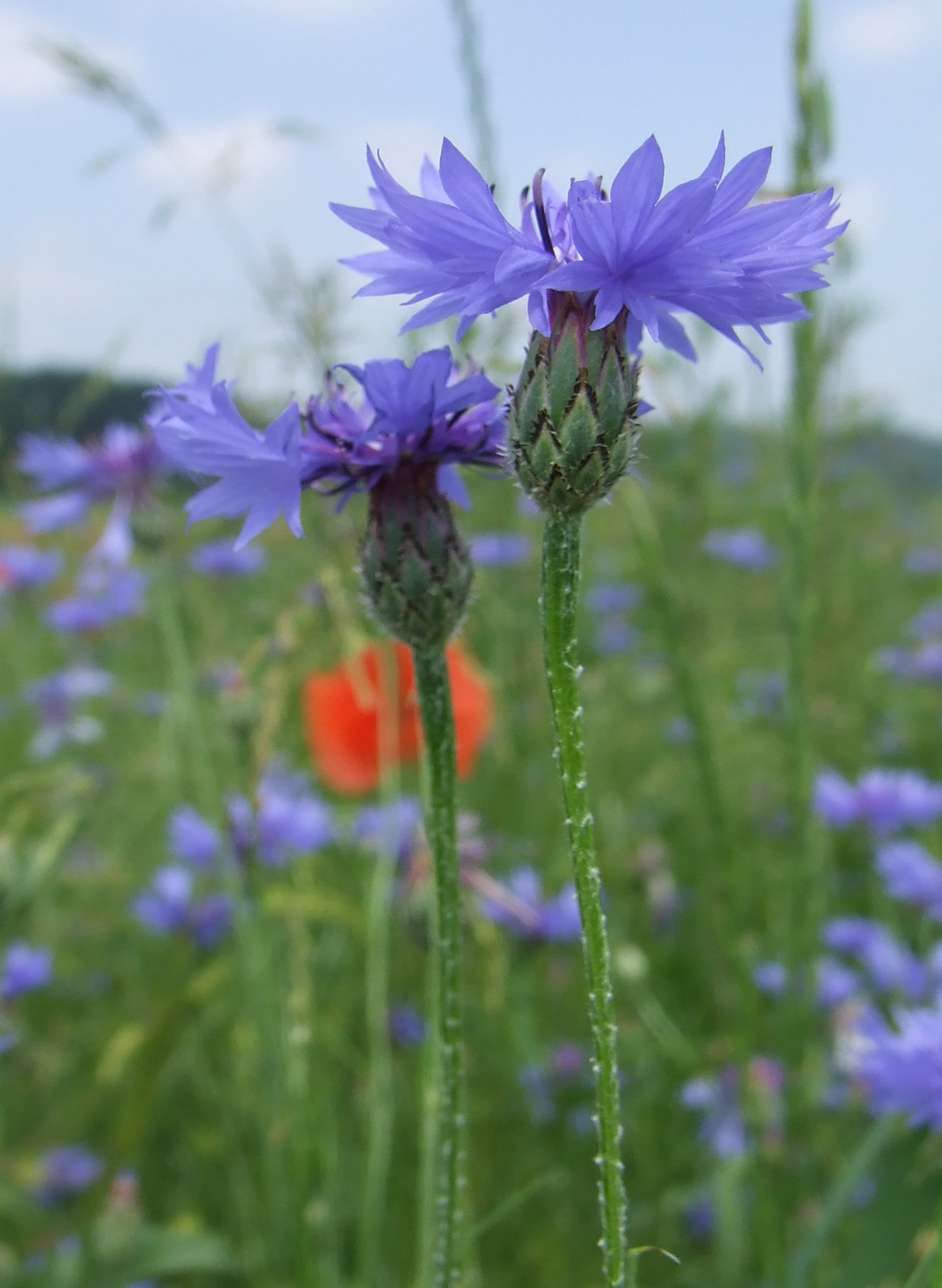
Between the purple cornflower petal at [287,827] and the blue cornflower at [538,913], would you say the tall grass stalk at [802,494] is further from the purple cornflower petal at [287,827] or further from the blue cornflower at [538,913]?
the purple cornflower petal at [287,827]

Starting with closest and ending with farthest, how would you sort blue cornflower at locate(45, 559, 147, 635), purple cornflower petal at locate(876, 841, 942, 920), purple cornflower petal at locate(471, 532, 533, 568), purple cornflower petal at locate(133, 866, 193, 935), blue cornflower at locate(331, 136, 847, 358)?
blue cornflower at locate(331, 136, 847, 358), purple cornflower petal at locate(876, 841, 942, 920), purple cornflower petal at locate(133, 866, 193, 935), purple cornflower petal at locate(471, 532, 533, 568), blue cornflower at locate(45, 559, 147, 635)

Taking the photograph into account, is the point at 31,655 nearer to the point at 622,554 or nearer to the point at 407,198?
the point at 622,554

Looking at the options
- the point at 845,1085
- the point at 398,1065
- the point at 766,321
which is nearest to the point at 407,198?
the point at 766,321

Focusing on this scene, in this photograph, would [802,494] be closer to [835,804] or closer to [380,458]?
[380,458]

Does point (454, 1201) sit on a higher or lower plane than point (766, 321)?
lower

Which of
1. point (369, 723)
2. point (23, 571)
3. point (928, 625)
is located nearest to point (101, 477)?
point (369, 723)

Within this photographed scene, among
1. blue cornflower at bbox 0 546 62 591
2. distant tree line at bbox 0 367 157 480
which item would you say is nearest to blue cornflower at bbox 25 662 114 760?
blue cornflower at bbox 0 546 62 591

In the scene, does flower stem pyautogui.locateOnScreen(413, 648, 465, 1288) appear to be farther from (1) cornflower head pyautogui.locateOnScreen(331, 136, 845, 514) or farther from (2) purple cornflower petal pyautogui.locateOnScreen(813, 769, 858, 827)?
(2) purple cornflower petal pyautogui.locateOnScreen(813, 769, 858, 827)

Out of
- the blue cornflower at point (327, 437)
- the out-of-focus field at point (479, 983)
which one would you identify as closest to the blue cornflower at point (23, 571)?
the out-of-focus field at point (479, 983)
